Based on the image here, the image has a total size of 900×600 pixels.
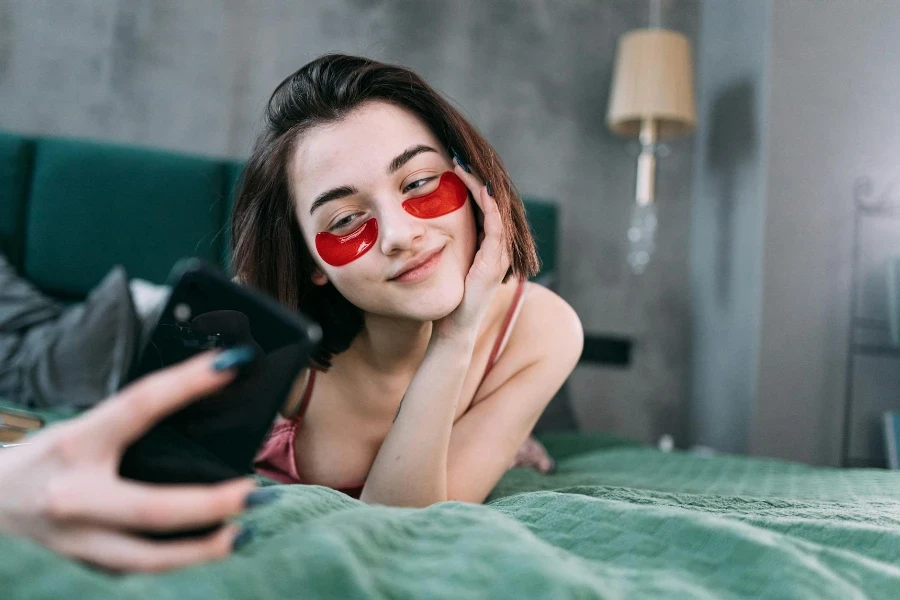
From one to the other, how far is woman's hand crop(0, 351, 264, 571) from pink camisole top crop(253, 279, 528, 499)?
2.65ft

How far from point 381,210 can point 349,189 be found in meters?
0.05

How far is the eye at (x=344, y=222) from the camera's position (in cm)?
102

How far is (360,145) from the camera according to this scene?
1012 mm

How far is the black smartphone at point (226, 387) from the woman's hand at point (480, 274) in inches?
21.7

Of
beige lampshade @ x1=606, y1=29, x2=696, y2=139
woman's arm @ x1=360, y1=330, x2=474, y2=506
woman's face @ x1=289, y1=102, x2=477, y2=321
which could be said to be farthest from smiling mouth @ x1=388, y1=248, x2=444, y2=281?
beige lampshade @ x1=606, y1=29, x2=696, y2=139

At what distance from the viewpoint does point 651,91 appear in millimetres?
2811

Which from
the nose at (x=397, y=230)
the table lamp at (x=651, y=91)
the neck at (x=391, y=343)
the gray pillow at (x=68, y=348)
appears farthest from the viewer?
the table lamp at (x=651, y=91)

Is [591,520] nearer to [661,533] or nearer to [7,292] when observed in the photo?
[661,533]

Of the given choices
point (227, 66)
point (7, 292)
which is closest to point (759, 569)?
point (7, 292)

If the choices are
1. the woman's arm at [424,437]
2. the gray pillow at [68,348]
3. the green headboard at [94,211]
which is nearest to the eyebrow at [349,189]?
the woman's arm at [424,437]

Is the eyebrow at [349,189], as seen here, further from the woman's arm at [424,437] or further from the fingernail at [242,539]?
the fingernail at [242,539]

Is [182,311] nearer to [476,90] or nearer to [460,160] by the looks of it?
[460,160]

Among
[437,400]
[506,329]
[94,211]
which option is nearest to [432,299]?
[437,400]

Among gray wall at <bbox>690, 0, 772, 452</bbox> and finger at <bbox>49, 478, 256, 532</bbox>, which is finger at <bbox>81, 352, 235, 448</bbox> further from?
gray wall at <bbox>690, 0, 772, 452</bbox>
